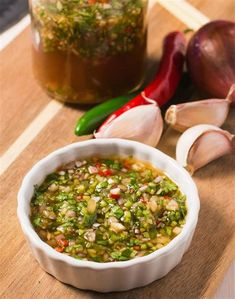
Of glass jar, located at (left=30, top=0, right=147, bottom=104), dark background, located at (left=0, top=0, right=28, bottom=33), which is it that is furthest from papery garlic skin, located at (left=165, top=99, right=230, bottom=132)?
dark background, located at (left=0, top=0, right=28, bottom=33)

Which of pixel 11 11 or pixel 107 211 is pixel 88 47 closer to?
pixel 107 211

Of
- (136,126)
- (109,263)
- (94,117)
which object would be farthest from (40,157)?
(109,263)

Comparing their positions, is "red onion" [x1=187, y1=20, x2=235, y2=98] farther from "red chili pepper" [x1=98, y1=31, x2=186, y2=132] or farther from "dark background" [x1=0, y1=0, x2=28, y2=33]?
"dark background" [x1=0, y1=0, x2=28, y2=33]

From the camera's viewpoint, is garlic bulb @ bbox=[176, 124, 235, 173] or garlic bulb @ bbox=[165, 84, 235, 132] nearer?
garlic bulb @ bbox=[176, 124, 235, 173]

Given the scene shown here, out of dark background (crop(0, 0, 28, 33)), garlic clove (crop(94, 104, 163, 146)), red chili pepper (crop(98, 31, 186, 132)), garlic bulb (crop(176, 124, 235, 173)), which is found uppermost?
dark background (crop(0, 0, 28, 33))

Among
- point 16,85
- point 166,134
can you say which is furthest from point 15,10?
point 166,134

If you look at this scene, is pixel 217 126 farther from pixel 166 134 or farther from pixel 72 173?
pixel 72 173
